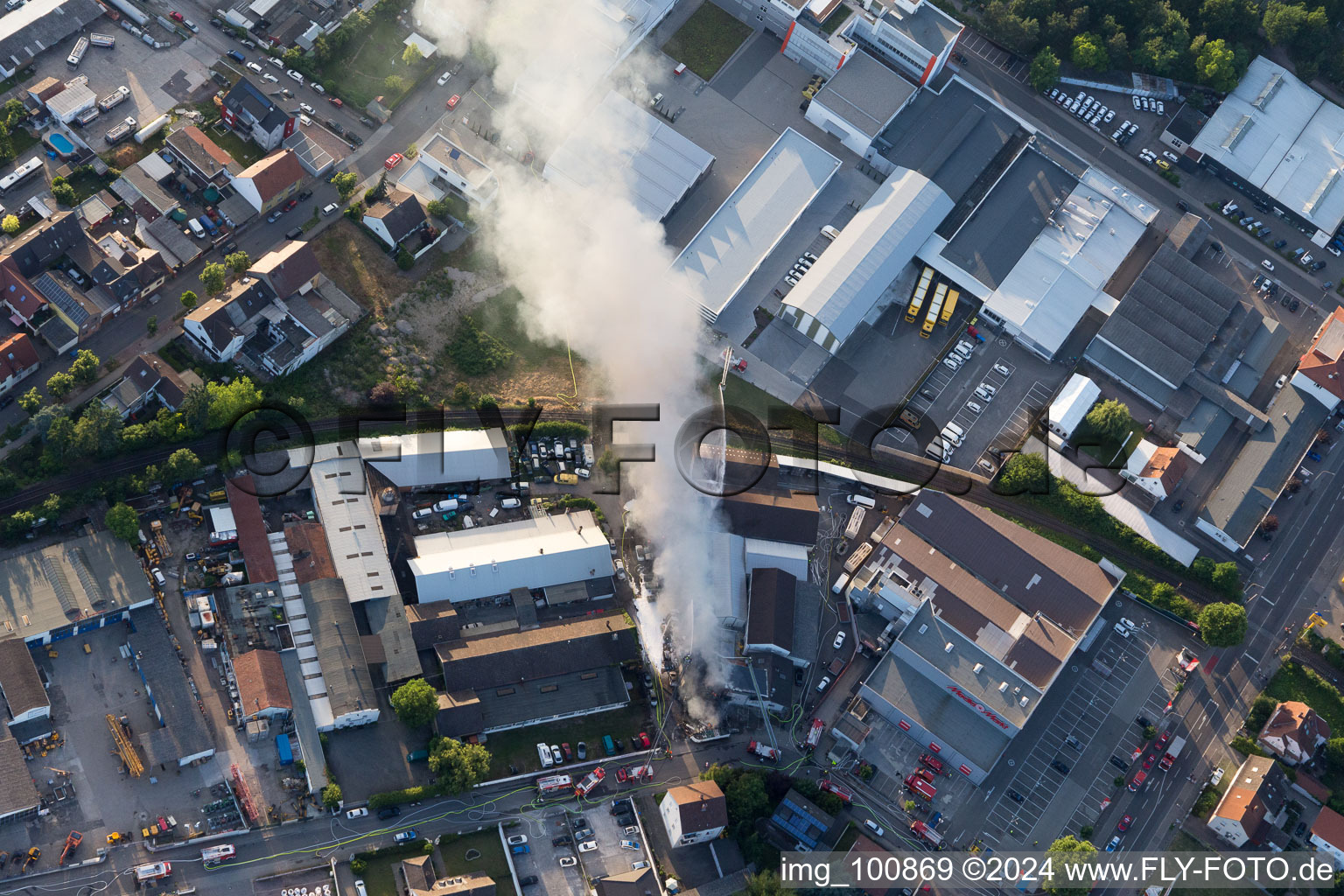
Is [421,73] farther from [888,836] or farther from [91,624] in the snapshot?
[888,836]

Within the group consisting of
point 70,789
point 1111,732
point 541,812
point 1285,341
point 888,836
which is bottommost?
point 70,789

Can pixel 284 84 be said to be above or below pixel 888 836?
above

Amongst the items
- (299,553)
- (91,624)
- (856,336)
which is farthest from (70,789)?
(856,336)

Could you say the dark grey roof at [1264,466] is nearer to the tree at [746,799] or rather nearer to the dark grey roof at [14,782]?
the tree at [746,799]

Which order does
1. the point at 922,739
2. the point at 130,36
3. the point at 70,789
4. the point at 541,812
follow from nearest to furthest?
the point at 70,789, the point at 541,812, the point at 922,739, the point at 130,36

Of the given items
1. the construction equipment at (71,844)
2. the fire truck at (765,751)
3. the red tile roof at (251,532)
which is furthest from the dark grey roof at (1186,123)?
the construction equipment at (71,844)

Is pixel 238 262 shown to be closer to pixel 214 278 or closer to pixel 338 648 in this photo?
pixel 214 278

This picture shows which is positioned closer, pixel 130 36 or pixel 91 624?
pixel 91 624
